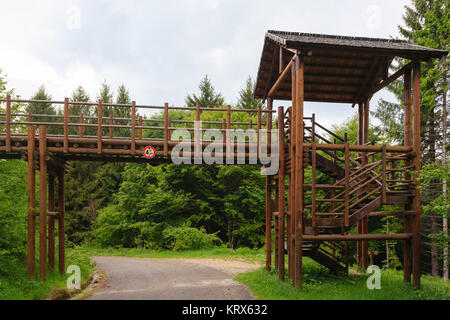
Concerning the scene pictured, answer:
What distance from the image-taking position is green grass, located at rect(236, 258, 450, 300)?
10891 millimetres

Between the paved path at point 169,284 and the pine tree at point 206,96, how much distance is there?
91.5 ft

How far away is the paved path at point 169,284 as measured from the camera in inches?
450

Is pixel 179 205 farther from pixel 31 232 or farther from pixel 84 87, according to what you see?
pixel 84 87

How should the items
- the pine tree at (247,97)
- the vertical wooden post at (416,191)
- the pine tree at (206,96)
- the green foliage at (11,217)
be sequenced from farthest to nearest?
the pine tree at (247,97), the pine tree at (206,96), the vertical wooden post at (416,191), the green foliage at (11,217)

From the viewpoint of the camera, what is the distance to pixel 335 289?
11.8m

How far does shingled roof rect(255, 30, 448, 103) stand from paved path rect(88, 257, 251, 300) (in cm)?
776

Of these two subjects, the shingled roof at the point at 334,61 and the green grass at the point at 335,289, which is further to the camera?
the shingled roof at the point at 334,61

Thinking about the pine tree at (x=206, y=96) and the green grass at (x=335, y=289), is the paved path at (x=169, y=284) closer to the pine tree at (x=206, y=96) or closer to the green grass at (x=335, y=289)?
the green grass at (x=335, y=289)

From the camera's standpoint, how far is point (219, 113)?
1357 inches

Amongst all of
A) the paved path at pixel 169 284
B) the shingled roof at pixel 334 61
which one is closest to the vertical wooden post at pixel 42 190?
the paved path at pixel 169 284

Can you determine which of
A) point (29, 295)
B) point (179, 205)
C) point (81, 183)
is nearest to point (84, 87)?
point (81, 183)

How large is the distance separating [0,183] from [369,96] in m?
13.7

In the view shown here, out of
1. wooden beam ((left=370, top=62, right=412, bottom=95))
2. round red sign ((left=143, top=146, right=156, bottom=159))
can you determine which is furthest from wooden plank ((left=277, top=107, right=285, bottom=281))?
round red sign ((left=143, top=146, right=156, bottom=159))

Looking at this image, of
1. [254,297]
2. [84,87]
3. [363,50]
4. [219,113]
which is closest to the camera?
[254,297]
